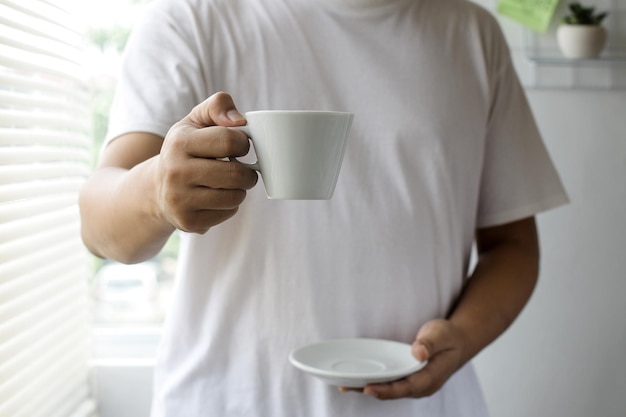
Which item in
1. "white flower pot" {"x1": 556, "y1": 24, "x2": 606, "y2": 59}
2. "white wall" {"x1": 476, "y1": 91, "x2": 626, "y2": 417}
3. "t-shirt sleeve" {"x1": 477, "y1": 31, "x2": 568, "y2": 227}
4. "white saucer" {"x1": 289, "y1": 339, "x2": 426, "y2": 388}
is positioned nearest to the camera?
"white saucer" {"x1": 289, "y1": 339, "x2": 426, "y2": 388}

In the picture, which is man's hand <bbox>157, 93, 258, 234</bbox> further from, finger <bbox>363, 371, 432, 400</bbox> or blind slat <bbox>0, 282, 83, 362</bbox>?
blind slat <bbox>0, 282, 83, 362</bbox>

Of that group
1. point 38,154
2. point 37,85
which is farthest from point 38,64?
point 38,154

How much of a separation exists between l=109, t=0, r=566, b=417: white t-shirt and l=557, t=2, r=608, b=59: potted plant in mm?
656

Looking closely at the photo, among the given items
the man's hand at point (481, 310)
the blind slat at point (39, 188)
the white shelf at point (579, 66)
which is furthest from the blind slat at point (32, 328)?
the white shelf at point (579, 66)

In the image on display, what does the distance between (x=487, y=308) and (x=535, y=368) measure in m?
0.74

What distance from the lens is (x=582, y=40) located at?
160 cm

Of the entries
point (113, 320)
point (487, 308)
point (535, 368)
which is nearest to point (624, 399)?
point (535, 368)

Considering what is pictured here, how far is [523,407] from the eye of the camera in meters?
1.72

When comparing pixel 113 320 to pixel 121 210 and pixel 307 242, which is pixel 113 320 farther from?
pixel 121 210

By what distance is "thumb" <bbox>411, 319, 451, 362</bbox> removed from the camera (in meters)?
0.92

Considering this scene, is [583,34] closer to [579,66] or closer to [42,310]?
[579,66]

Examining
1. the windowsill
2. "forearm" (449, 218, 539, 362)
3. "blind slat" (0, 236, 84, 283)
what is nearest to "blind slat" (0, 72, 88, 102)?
"blind slat" (0, 236, 84, 283)

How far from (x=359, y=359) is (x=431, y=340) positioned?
0.10m

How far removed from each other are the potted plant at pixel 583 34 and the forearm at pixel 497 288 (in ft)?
2.01
